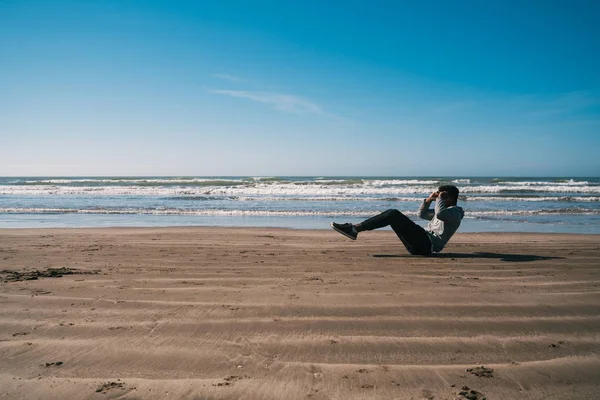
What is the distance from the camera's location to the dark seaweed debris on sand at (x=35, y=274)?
5.36m

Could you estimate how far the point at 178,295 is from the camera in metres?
4.59

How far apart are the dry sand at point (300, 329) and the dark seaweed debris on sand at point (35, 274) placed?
0.04m

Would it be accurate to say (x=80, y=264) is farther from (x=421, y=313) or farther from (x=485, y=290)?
(x=485, y=290)

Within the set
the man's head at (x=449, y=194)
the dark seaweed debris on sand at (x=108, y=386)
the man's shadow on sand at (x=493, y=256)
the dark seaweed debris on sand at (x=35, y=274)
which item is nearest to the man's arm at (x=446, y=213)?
the man's head at (x=449, y=194)

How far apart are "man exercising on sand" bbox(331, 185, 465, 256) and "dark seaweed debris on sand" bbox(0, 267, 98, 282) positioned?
4316 millimetres

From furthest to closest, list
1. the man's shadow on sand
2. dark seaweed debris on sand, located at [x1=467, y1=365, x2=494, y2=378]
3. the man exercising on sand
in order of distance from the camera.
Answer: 1. the man's shadow on sand
2. the man exercising on sand
3. dark seaweed debris on sand, located at [x1=467, y1=365, x2=494, y2=378]

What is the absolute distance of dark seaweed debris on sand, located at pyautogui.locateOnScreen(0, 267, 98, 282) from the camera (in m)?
5.36

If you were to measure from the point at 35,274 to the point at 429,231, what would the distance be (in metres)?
6.33

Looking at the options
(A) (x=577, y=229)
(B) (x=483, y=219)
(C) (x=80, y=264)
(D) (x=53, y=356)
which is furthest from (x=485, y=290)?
(B) (x=483, y=219)

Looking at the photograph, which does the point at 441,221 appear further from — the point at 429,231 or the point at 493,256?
the point at 493,256

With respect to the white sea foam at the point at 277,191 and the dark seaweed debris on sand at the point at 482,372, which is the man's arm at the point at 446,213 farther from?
the white sea foam at the point at 277,191

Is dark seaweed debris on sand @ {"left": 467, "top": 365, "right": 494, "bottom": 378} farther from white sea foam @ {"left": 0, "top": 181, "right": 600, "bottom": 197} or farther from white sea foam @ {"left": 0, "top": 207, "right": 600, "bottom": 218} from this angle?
white sea foam @ {"left": 0, "top": 181, "right": 600, "bottom": 197}

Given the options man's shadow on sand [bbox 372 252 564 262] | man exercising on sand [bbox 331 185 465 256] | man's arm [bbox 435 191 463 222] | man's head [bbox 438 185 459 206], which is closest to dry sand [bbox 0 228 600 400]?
man's shadow on sand [bbox 372 252 564 262]

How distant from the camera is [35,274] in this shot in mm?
5613
